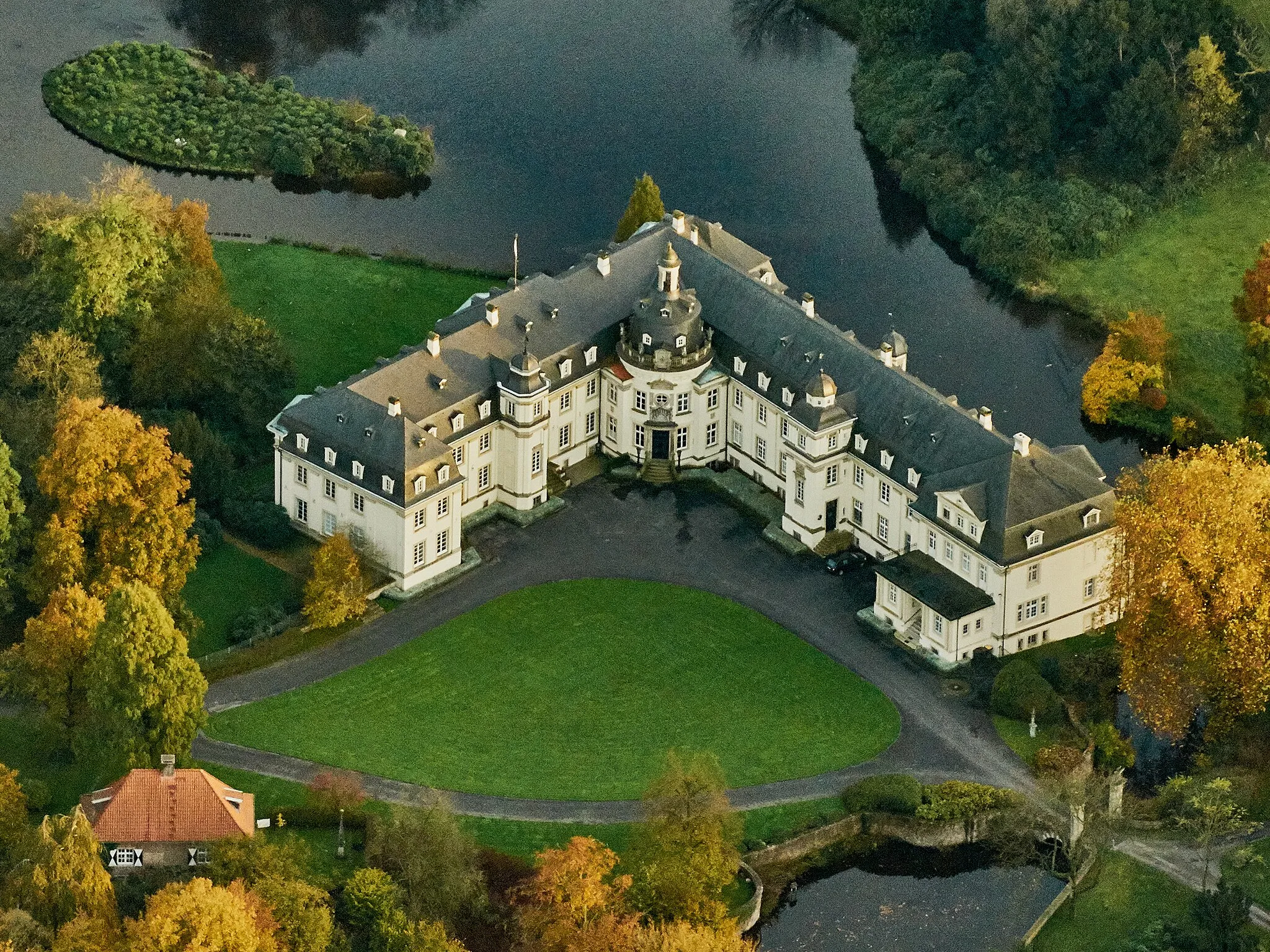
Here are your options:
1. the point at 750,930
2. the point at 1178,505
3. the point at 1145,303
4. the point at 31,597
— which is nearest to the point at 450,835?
the point at 750,930

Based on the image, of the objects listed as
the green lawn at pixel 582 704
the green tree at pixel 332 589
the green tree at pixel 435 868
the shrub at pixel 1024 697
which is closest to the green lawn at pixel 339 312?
the green tree at pixel 332 589

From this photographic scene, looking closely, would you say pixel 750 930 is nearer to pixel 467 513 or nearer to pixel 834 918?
pixel 834 918

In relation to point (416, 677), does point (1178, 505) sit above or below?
above

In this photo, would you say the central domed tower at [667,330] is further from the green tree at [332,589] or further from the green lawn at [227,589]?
the green lawn at [227,589]

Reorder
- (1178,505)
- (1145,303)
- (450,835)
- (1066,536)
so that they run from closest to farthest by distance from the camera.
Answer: (450,835)
(1178,505)
(1066,536)
(1145,303)

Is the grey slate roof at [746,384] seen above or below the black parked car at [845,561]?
above

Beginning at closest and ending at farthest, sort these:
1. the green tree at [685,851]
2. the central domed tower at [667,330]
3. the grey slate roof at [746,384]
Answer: the green tree at [685,851]
the grey slate roof at [746,384]
the central domed tower at [667,330]

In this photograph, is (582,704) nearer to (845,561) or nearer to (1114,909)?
(845,561)
